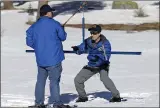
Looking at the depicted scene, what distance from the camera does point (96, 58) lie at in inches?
323

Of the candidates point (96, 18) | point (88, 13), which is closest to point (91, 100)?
point (96, 18)

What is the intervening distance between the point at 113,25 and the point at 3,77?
11.7m

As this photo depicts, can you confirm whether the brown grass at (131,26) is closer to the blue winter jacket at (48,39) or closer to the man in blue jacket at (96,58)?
the man in blue jacket at (96,58)

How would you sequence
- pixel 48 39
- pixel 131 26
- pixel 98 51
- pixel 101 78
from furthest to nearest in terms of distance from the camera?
pixel 131 26 → pixel 101 78 → pixel 98 51 → pixel 48 39

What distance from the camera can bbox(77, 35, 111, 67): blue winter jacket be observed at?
26.6 feet

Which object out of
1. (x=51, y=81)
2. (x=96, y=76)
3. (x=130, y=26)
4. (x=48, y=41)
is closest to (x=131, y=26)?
(x=130, y=26)

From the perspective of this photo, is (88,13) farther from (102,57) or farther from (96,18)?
(102,57)

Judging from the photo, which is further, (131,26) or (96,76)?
(131,26)

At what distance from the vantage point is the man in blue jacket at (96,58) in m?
8.13

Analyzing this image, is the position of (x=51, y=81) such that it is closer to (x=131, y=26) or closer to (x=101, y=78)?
(x=101, y=78)

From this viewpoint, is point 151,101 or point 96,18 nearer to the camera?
point 151,101

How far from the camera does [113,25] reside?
74.5 feet

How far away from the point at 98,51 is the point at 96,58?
124mm

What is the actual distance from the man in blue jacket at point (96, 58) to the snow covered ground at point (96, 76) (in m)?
0.24
